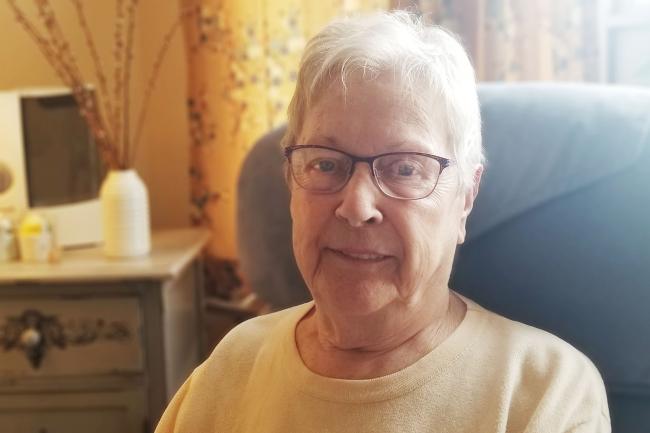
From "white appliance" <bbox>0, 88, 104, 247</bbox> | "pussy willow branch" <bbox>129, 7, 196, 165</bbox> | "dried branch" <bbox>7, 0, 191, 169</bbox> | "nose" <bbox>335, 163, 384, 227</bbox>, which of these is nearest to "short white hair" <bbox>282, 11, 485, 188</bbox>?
"nose" <bbox>335, 163, 384, 227</bbox>

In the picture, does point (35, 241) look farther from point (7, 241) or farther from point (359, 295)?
point (359, 295)

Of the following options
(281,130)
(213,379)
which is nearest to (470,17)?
(281,130)

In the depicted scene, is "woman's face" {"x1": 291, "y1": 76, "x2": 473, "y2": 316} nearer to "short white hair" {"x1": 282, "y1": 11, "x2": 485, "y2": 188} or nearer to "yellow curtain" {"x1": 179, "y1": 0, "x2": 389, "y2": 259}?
"short white hair" {"x1": 282, "y1": 11, "x2": 485, "y2": 188}

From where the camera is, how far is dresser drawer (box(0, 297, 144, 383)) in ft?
4.92

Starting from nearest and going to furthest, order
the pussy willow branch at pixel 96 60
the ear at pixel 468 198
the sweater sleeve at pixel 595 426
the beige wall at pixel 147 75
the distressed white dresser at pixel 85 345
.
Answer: the sweater sleeve at pixel 595 426, the ear at pixel 468 198, the distressed white dresser at pixel 85 345, the pussy willow branch at pixel 96 60, the beige wall at pixel 147 75

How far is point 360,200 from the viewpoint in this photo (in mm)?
797

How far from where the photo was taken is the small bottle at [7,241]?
1.60 meters

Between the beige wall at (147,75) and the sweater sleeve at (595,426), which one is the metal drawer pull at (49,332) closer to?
the beige wall at (147,75)

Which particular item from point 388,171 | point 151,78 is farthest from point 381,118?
point 151,78

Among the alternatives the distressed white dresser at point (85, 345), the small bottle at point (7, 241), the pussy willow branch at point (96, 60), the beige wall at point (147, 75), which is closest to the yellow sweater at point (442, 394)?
the distressed white dresser at point (85, 345)

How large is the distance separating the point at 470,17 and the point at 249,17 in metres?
0.58

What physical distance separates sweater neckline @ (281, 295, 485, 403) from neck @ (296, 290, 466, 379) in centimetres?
2

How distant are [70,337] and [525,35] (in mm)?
1323

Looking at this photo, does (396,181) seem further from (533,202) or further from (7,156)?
(7,156)
